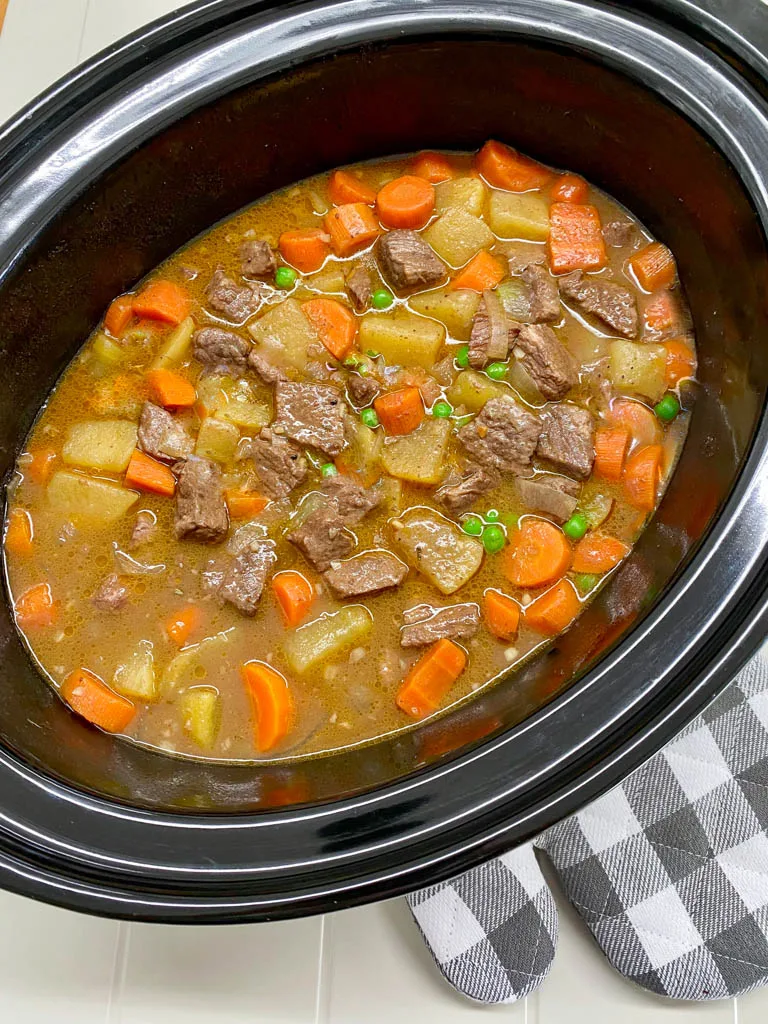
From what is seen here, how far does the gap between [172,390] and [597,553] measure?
5.02 ft

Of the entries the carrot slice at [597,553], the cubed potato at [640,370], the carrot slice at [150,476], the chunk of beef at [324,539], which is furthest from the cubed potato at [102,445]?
the cubed potato at [640,370]

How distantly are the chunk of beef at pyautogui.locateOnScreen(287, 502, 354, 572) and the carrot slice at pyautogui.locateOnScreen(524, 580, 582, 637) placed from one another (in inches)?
24.7

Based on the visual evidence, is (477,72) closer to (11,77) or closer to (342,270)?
(342,270)

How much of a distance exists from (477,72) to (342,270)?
799 millimetres

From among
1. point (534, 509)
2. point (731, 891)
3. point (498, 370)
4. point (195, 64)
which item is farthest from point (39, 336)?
point (731, 891)

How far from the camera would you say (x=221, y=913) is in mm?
2102

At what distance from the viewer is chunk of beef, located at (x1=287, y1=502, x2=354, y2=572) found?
289cm

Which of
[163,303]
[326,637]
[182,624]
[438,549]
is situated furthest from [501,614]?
[163,303]

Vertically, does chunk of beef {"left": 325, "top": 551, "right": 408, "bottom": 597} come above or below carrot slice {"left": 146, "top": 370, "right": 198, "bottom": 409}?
below

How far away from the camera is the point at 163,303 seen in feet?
10.6

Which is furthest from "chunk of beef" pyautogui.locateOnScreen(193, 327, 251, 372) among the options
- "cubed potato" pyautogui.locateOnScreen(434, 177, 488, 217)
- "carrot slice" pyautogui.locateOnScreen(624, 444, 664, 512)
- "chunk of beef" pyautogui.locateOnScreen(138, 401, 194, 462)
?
"carrot slice" pyautogui.locateOnScreen(624, 444, 664, 512)

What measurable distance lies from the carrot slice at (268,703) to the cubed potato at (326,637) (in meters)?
0.08

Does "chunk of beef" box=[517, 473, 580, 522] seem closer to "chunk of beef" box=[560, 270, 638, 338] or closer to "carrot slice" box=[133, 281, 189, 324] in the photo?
"chunk of beef" box=[560, 270, 638, 338]

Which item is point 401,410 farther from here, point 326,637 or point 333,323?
point 326,637
